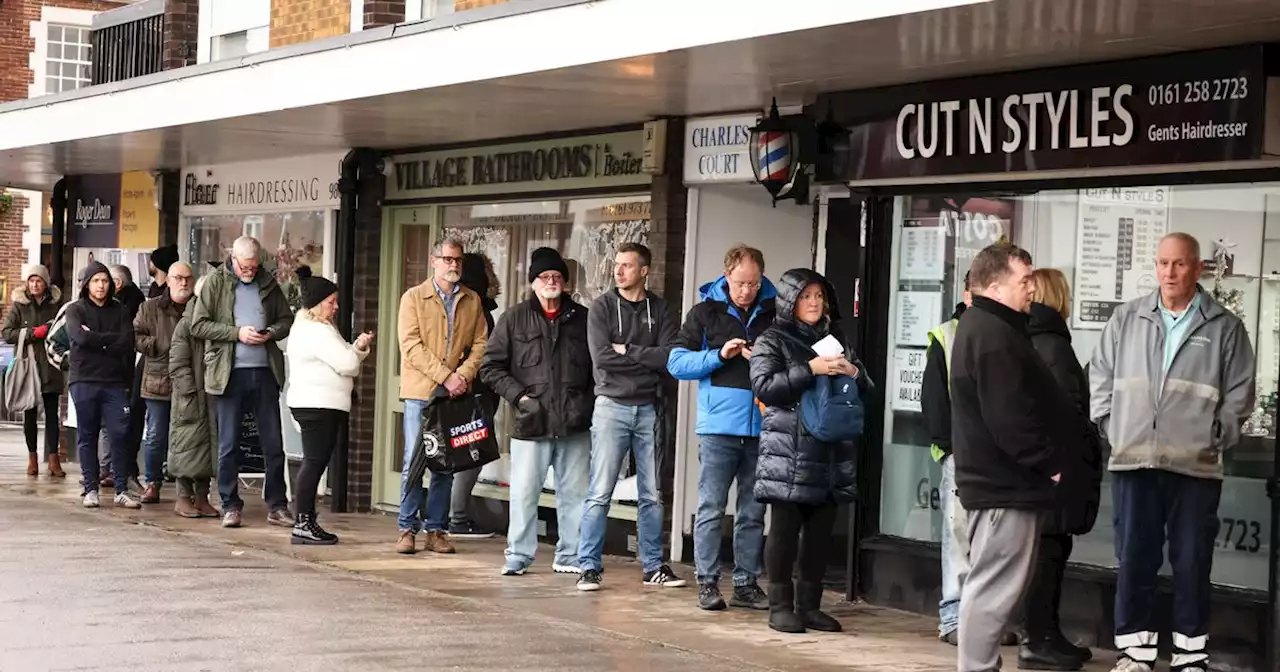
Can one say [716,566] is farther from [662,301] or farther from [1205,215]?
[1205,215]

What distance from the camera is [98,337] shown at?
14.1 meters

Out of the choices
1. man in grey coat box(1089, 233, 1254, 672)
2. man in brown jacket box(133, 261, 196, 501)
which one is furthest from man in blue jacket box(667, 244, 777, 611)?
man in brown jacket box(133, 261, 196, 501)

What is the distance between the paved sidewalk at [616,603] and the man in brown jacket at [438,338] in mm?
637

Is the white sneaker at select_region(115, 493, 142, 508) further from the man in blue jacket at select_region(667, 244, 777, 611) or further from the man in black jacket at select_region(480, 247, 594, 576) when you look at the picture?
the man in blue jacket at select_region(667, 244, 777, 611)

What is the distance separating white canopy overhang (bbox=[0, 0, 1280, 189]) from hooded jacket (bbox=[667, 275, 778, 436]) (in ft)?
4.03

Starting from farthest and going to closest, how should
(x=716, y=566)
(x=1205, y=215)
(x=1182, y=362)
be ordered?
(x=716, y=566) < (x=1205, y=215) < (x=1182, y=362)

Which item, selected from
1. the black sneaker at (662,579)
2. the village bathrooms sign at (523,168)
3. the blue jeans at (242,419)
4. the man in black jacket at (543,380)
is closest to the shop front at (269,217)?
the village bathrooms sign at (523,168)

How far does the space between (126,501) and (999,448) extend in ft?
28.4

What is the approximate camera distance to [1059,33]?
848 cm

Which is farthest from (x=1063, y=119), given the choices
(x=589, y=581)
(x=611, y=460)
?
(x=589, y=581)

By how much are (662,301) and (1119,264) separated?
97.1 inches

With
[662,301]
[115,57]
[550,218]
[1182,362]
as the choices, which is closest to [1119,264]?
[1182,362]

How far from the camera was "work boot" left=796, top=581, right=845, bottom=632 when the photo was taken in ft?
30.8

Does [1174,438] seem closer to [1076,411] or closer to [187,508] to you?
[1076,411]
